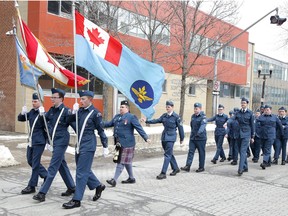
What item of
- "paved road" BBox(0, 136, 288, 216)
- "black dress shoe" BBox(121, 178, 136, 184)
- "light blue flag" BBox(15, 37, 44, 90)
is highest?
"light blue flag" BBox(15, 37, 44, 90)

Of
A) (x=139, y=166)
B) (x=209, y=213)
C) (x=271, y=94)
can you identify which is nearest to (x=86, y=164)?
(x=209, y=213)

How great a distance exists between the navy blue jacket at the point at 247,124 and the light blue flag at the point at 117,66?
375 centimetres

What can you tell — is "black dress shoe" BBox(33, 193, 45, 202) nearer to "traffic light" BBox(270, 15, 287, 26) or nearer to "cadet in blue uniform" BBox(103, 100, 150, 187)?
"cadet in blue uniform" BBox(103, 100, 150, 187)

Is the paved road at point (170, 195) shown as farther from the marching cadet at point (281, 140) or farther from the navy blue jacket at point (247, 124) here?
the marching cadet at point (281, 140)

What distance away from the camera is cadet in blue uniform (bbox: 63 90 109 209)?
6508 millimetres

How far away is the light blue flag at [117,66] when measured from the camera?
719cm

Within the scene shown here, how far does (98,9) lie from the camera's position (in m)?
18.7

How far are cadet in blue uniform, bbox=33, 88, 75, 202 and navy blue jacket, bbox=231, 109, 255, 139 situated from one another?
17.1ft

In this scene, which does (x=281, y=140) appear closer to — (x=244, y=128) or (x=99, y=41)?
(x=244, y=128)

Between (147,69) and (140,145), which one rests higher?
(147,69)

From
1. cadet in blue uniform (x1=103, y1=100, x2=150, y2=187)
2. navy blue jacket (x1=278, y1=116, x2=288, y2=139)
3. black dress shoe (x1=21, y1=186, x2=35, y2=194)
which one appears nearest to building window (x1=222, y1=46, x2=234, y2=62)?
navy blue jacket (x1=278, y1=116, x2=288, y2=139)

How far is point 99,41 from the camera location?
7480 mm

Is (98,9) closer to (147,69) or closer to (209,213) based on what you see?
(147,69)

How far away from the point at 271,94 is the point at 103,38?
6325cm
